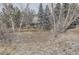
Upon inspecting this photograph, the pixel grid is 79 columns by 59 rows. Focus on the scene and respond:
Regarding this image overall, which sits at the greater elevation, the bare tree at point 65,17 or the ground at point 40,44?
the bare tree at point 65,17

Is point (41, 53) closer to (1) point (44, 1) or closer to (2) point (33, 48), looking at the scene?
(2) point (33, 48)

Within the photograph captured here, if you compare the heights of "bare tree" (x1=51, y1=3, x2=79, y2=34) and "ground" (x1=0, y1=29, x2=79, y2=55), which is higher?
"bare tree" (x1=51, y1=3, x2=79, y2=34)

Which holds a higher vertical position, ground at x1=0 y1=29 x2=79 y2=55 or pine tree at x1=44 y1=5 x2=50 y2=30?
pine tree at x1=44 y1=5 x2=50 y2=30

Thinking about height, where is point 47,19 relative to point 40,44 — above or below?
above

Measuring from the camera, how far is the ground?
1.68m

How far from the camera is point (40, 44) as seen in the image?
168cm

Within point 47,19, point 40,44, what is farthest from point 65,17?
point 40,44

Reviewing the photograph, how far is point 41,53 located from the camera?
1.68 meters

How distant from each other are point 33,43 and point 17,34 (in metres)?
0.16

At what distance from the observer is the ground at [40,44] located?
5.50 ft

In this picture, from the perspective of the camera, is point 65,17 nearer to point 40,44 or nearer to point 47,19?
point 47,19

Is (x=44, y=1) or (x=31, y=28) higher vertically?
(x=44, y=1)
